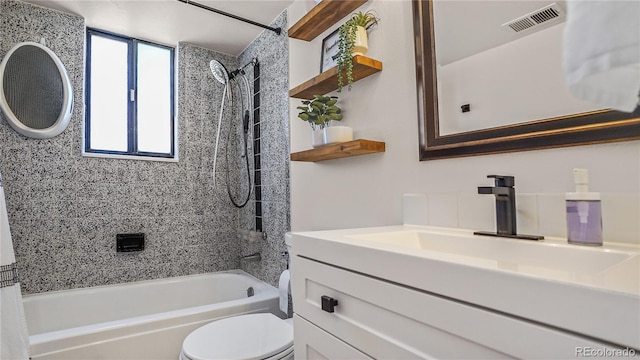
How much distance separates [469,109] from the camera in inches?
37.0

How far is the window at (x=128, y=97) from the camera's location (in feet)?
7.26

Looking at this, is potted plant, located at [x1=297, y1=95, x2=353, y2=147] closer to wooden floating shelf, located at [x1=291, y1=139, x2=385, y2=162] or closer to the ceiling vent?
wooden floating shelf, located at [x1=291, y1=139, x2=385, y2=162]

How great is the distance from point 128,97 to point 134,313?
1523 mm

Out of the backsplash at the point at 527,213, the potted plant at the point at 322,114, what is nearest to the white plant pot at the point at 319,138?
the potted plant at the point at 322,114

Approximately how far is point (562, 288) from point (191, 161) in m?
2.45

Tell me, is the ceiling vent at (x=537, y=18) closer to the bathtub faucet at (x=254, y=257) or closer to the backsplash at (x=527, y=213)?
the backsplash at (x=527, y=213)

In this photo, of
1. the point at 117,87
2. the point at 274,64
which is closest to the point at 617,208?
the point at 274,64

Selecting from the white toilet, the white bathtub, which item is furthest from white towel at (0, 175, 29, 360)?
the white toilet

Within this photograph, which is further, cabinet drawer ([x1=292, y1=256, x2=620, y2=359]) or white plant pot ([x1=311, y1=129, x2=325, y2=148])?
white plant pot ([x1=311, y1=129, x2=325, y2=148])

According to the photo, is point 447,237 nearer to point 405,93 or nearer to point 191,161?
point 405,93

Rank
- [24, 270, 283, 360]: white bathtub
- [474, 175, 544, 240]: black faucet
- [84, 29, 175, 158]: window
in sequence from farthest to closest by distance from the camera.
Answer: [84, 29, 175, 158]: window, [24, 270, 283, 360]: white bathtub, [474, 175, 544, 240]: black faucet

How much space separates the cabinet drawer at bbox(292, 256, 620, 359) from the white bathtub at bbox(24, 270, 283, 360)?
1.10 metres

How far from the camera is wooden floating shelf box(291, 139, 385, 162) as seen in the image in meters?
1.17

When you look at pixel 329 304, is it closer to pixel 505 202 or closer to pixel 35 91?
pixel 505 202
